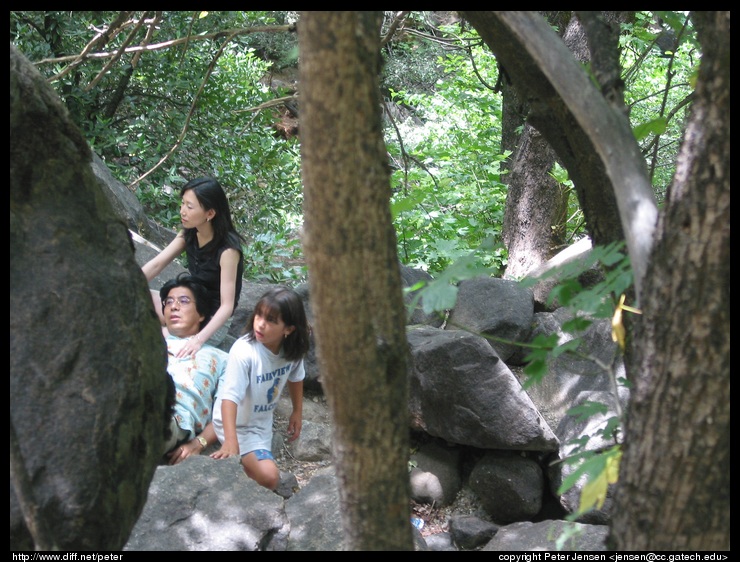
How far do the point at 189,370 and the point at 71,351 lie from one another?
6.26 feet

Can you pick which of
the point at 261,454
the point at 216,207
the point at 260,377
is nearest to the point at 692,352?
the point at 260,377

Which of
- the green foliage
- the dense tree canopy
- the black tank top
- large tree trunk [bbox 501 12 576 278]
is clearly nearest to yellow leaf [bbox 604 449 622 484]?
the black tank top

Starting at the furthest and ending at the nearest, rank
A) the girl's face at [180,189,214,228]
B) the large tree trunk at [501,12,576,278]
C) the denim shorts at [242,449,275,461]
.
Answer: the large tree trunk at [501,12,576,278] < the girl's face at [180,189,214,228] < the denim shorts at [242,449,275,461]

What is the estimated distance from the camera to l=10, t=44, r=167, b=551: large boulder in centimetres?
195

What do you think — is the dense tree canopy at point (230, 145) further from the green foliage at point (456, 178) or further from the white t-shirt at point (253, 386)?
the white t-shirt at point (253, 386)

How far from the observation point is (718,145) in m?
1.55

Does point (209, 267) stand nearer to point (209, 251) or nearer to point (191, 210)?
point (209, 251)

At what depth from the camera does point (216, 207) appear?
398 cm

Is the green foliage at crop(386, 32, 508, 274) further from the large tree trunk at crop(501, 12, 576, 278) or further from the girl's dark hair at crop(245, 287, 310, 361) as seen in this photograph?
the girl's dark hair at crop(245, 287, 310, 361)

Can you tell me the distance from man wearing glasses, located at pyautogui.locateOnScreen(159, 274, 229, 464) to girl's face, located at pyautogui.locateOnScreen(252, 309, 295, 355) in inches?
21.5

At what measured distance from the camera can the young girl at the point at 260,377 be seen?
11.7 feet

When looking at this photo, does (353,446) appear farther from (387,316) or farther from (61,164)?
(61,164)
